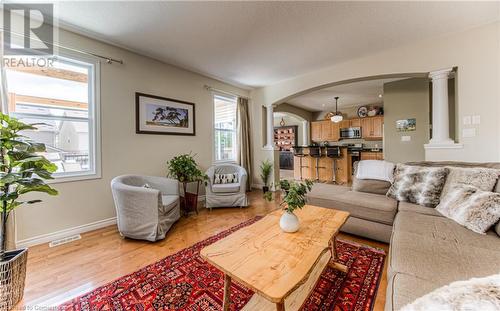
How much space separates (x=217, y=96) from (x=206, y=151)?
131 cm

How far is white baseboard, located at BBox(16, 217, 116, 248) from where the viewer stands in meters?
2.21

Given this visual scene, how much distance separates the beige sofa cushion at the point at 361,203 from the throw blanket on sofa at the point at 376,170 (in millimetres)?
266

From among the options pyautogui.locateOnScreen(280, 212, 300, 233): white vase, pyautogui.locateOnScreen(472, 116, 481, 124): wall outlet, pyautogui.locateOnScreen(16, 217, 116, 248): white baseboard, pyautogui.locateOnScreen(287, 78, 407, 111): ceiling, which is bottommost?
pyautogui.locateOnScreen(16, 217, 116, 248): white baseboard

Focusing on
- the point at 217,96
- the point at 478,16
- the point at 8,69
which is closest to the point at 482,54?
the point at 478,16

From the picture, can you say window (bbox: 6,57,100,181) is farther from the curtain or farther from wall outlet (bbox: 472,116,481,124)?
wall outlet (bbox: 472,116,481,124)

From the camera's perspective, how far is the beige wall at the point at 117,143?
239cm

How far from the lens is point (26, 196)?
2229 mm

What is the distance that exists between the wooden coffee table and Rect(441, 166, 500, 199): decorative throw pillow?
1.30 m

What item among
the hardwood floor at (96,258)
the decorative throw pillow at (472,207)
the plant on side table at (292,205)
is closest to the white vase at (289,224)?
the plant on side table at (292,205)

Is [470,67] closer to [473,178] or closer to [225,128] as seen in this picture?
[473,178]

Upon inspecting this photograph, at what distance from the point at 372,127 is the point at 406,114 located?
2.69 metres

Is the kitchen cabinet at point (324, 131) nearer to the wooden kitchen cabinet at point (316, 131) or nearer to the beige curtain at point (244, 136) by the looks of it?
the wooden kitchen cabinet at point (316, 131)

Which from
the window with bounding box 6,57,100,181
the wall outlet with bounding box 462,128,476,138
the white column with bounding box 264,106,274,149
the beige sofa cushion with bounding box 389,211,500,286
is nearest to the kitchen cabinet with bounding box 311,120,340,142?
the white column with bounding box 264,106,274,149

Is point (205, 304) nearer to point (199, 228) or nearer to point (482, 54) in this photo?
point (199, 228)
